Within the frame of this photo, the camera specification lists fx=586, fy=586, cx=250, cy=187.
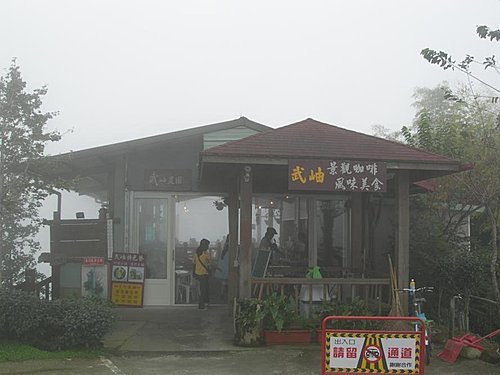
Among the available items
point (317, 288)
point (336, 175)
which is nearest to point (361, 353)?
point (336, 175)

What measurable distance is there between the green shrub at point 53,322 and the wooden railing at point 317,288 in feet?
7.83

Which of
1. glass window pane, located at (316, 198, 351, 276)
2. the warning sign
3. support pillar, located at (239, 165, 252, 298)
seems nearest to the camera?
the warning sign

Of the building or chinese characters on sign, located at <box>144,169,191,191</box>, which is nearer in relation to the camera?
the building

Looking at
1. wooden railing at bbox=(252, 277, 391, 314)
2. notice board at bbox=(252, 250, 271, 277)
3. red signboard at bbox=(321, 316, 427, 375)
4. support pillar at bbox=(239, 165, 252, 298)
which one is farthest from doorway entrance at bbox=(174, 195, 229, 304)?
red signboard at bbox=(321, 316, 427, 375)

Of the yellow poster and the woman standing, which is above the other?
the woman standing

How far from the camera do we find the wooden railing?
8.95 metres

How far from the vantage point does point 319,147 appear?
8.70 metres

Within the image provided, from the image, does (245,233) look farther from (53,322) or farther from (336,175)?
(53,322)

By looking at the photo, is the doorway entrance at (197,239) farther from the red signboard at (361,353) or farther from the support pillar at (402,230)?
the red signboard at (361,353)

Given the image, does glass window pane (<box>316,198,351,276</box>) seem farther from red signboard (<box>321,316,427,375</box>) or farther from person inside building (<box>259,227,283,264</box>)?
red signboard (<box>321,316,427,375</box>)

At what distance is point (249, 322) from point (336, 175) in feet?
8.09

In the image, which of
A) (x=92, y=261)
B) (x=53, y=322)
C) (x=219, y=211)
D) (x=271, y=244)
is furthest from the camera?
(x=219, y=211)

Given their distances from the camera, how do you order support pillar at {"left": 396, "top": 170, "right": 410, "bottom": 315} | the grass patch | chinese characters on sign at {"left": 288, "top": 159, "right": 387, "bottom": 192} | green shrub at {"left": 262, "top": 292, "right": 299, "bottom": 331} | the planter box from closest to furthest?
the grass patch < chinese characters on sign at {"left": 288, "top": 159, "right": 387, "bottom": 192} < green shrub at {"left": 262, "top": 292, "right": 299, "bottom": 331} < the planter box < support pillar at {"left": 396, "top": 170, "right": 410, "bottom": 315}

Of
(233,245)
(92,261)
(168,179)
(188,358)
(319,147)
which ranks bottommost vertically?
(188,358)
